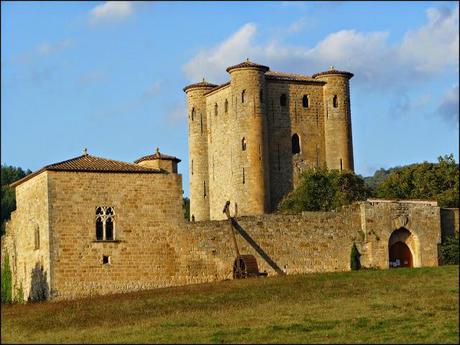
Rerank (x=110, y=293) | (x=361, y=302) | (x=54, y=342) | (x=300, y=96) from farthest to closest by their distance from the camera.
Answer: (x=300, y=96) → (x=110, y=293) → (x=361, y=302) → (x=54, y=342)

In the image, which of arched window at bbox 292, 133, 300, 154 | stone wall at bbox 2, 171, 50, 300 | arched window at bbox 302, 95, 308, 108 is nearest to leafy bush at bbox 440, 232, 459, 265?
stone wall at bbox 2, 171, 50, 300

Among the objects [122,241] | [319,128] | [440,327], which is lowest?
[440,327]

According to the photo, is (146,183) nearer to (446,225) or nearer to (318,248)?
(318,248)

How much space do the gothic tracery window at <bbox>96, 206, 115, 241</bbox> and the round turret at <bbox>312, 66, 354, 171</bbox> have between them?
3531cm

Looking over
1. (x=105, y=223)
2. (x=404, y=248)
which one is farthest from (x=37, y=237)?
(x=404, y=248)

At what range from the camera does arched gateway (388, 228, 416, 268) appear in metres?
51.8

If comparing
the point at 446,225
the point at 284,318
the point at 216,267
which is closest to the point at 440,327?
the point at 284,318

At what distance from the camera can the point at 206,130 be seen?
83.6 metres

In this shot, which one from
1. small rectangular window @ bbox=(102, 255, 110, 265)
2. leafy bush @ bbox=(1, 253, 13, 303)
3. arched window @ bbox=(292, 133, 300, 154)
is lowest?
leafy bush @ bbox=(1, 253, 13, 303)

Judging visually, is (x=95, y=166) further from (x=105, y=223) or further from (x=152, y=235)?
(x=152, y=235)

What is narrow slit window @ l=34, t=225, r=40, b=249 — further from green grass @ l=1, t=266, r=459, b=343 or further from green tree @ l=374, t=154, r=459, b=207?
green tree @ l=374, t=154, r=459, b=207

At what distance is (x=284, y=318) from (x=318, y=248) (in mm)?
16914

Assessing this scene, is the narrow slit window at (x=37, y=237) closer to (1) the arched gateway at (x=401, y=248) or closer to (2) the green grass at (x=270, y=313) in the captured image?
(2) the green grass at (x=270, y=313)

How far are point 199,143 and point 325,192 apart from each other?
561 inches
